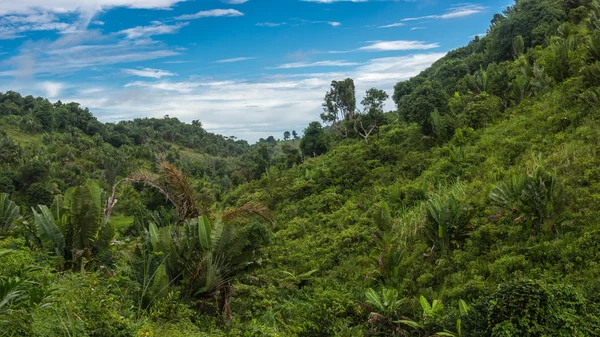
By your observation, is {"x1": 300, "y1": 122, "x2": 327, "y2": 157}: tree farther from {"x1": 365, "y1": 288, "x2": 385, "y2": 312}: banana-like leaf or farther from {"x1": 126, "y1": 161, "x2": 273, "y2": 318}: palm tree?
{"x1": 365, "y1": 288, "x2": 385, "y2": 312}: banana-like leaf

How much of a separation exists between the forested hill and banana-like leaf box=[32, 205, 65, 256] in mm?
23

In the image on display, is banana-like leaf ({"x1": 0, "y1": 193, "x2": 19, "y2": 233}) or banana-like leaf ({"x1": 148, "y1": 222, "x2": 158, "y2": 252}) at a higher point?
banana-like leaf ({"x1": 0, "y1": 193, "x2": 19, "y2": 233})

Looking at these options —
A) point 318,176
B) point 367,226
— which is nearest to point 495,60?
point 318,176

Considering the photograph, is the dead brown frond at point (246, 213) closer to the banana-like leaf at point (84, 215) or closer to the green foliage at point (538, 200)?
the banana-like leaf at point (84, 215)

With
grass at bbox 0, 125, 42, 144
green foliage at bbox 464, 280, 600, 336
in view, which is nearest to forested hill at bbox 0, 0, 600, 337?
green foliage at bbox 464, 280, 600, 336

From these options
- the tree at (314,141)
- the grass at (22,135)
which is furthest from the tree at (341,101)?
the grass at (22,135)

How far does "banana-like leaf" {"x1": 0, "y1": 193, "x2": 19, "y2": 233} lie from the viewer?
389 inches

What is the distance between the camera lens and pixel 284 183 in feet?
75.6

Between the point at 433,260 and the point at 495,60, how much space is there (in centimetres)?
2129

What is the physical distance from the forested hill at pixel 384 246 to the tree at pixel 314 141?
12643 millimetres

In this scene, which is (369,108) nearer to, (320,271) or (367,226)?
(367,226)

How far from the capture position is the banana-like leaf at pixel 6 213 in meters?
9.88

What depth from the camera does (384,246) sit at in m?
10.6

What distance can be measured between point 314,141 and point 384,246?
21.6 meters
